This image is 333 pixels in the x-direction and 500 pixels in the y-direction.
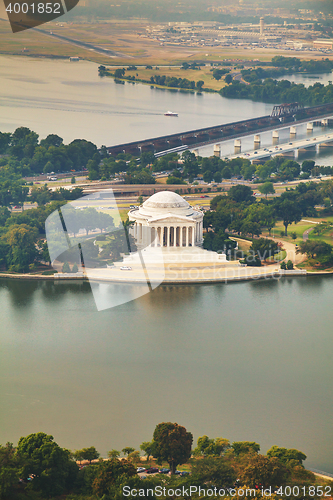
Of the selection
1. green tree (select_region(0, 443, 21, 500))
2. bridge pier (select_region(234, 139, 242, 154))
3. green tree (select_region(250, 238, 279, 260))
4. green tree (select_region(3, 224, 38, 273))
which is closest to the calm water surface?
bridge pier (select_region(234, 139, 242, 154))

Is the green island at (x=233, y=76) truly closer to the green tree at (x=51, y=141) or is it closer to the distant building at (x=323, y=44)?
the distant building at (x=323, y=44)

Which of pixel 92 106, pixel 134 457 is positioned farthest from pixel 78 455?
pixel 92 106

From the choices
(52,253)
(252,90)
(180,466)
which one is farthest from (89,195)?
(252,90)

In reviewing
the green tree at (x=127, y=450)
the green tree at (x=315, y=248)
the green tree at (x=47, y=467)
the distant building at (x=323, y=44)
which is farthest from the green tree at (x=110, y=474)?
the distant building at (x=323, y=44)

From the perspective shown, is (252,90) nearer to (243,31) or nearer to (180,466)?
(243,31)

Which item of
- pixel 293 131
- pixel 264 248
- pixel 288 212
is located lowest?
pixel 264 248

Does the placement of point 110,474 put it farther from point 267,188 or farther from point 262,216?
point 267,188

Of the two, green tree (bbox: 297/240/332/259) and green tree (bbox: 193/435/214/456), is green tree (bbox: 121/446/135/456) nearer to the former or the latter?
green tree (bbox: 193/435/214/456)

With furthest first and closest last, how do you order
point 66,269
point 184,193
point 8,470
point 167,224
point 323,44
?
1. point 323,44
2. point 184,193
3. point 167,224
4. point 66,269
5. point 8,470
